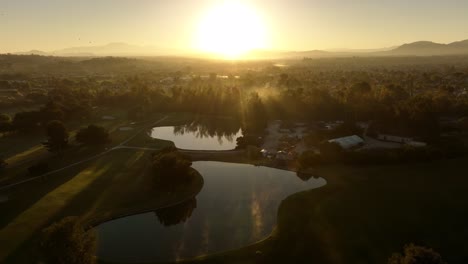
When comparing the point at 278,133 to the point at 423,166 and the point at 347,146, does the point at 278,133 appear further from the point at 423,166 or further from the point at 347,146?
the point at 423,166

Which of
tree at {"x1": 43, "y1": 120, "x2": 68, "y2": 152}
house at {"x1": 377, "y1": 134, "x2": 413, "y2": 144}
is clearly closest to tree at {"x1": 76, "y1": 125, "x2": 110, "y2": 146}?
tree at {"x1": 43, "y1": 120, "x2": 68, "y2": 152}

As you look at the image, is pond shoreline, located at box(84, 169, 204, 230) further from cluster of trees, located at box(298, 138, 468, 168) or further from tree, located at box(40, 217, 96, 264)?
cluster of trees, located at box(298, 138, 468, 168)

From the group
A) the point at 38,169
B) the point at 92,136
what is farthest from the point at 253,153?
the point at 38,169

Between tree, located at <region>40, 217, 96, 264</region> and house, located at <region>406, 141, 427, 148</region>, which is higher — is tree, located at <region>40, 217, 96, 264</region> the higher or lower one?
the higher one

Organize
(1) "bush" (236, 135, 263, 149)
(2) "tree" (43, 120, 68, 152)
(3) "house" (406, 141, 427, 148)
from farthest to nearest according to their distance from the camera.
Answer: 1. (1) "bush" (236, 135, 263, 149)
2. (3) "house" (406, 141, 427, 148)
3. (2) "tree" (43, 120, 68, 152)

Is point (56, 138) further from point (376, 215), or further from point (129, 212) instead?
point (376, 215)

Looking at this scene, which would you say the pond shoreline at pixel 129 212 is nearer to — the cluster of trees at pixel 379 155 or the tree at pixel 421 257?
the cluster of trees at pixel 379 155
